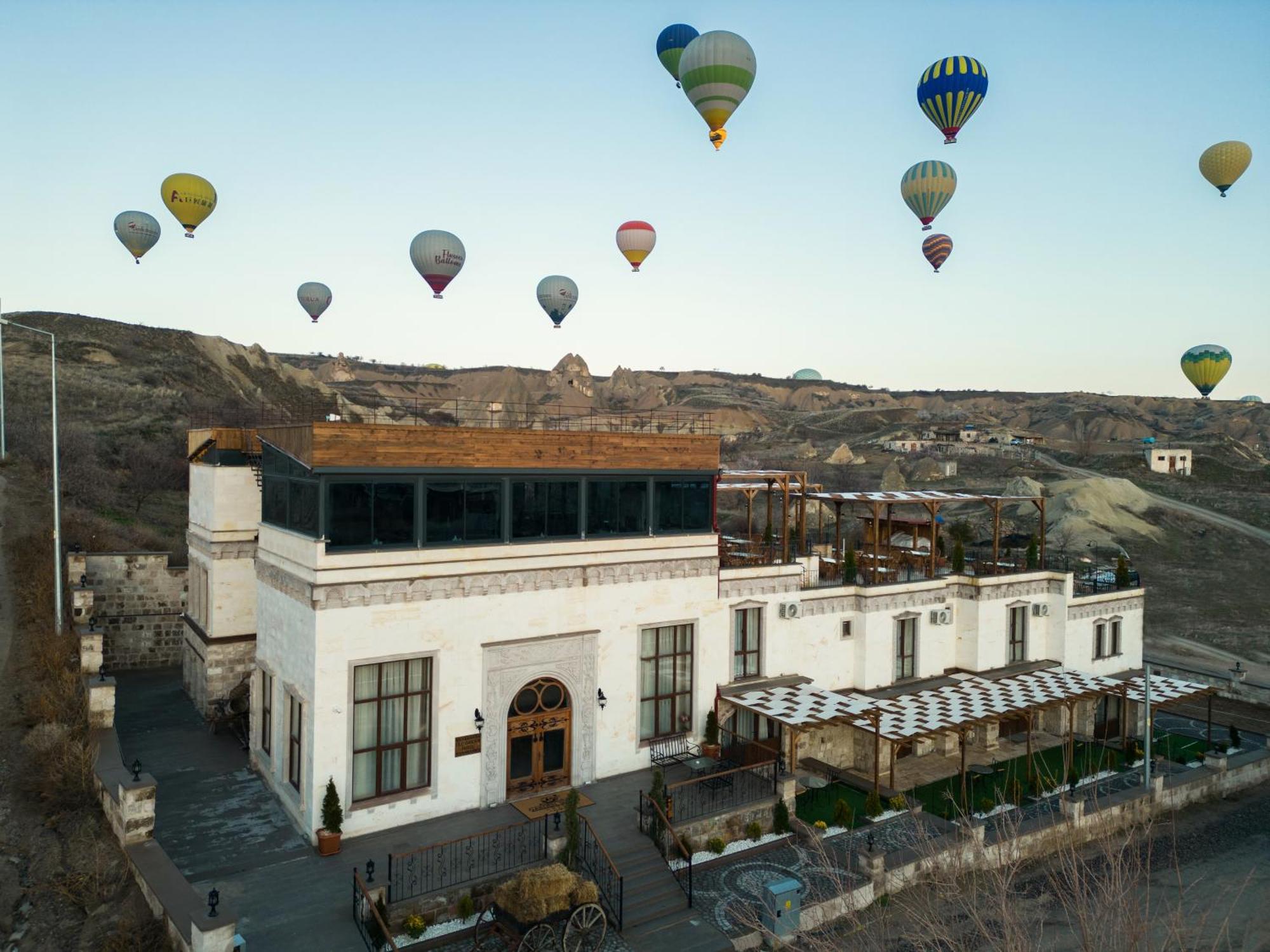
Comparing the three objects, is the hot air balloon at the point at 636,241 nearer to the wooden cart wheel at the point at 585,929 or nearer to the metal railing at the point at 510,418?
the metal railing at the point at 510,418

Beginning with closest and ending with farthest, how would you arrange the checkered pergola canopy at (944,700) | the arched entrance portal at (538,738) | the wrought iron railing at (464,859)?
the wrought iron railing at (464,859)
the arched entrance portal at (538,738)
the checkered pergola canopy at (944,700)

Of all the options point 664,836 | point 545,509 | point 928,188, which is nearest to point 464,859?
point 664,836

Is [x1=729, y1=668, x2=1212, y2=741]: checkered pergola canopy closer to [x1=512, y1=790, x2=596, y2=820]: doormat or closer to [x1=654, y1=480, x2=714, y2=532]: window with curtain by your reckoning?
[x1=654, y1=480, x2=714, y2=532]: window with curtain

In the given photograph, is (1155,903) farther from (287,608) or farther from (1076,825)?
(287,608)

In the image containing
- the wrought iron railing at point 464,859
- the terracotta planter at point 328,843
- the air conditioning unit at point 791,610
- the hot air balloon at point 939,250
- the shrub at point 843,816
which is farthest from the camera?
the hot air balloon at point 939,250

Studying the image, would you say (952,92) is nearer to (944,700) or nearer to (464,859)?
(944,700)

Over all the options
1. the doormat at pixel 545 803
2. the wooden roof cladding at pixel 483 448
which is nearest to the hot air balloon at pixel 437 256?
the wooden roof cladding at pixel 483 448

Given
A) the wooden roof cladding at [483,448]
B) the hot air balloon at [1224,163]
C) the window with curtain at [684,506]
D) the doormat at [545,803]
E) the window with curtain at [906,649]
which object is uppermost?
the hot air balloon at [1224,163]

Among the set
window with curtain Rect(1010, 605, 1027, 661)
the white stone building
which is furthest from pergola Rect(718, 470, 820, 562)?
window with curtain Rect(1010, 605, 1027, 661)
